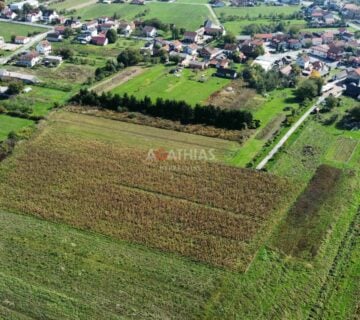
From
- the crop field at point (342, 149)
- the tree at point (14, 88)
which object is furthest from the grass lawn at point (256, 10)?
the crop field at point (342, 149)

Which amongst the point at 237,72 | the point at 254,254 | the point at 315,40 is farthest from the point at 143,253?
the point at 315,40

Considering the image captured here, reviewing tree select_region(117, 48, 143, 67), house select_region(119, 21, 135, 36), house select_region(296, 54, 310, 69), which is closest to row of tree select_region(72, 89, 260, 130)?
tree select_region(117, 48, 143, 67)

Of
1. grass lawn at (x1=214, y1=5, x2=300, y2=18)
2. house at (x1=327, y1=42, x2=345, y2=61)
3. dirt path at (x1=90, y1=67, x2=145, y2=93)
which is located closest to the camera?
dirt path at (x1=90, y1=67, x2=145, y2=93)

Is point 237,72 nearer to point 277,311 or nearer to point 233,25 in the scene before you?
point 233,25

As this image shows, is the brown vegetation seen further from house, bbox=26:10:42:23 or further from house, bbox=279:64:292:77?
house, bbox=26:10:42:23

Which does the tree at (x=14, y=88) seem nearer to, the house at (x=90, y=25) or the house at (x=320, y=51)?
the house at (x=90, y=25)

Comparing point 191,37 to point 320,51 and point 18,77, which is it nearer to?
point 320,51
